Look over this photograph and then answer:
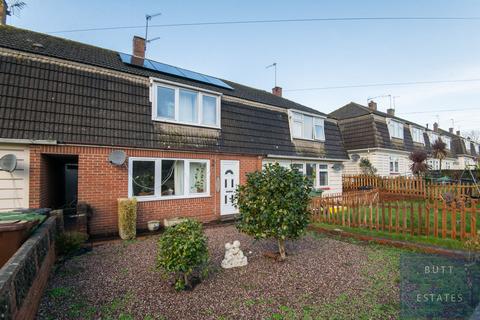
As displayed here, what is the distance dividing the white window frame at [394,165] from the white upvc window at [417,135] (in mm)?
5276

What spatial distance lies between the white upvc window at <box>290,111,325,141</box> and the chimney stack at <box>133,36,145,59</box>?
8286 mm

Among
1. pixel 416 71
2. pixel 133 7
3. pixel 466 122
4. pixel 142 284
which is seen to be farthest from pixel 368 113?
pixel 466 122

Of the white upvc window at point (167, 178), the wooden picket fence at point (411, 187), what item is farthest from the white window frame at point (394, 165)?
the white upvc window at point (167, 178)

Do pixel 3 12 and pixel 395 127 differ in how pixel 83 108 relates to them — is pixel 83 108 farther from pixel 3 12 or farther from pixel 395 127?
pixel 395 127

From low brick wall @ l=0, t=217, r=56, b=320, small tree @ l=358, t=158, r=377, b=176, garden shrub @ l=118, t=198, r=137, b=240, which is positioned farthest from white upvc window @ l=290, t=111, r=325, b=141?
low brick wall @ l=0, t=217, r=56, b=320

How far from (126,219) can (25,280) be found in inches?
194

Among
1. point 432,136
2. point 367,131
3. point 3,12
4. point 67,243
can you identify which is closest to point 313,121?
point 367,131

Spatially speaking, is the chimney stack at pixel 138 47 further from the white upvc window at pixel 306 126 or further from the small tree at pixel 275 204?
the small tree at pixel 275 204

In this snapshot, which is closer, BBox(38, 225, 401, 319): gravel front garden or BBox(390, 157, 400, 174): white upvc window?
BBox(38, 225, 401, 319): gravel front garden

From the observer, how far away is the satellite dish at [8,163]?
661 cm

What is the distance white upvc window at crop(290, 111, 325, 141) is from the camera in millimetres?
14391

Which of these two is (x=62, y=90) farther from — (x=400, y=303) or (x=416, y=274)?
(x=416, y=274)

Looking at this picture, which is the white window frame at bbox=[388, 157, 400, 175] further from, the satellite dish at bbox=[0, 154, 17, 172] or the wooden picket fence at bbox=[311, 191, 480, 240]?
the satellite dish at bbox=[0, 154, 17, 172]

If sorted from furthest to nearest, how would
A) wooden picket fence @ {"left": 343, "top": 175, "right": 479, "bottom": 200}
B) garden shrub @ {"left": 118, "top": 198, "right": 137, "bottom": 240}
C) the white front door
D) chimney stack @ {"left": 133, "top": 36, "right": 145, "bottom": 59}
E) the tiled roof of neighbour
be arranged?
1. wooden picket fence @ {"left": 343, "top": 175, "right": 479, "bottom": 200}
2. chimney stack @ {"left": 133, "top": 36, "right": 145, "bottom": 59}
3. the white front door
4. the tiled roof of neighbour
5. garden shrub @ {"left": 118, "top": 198, "right": 137, "bottom": 240}
